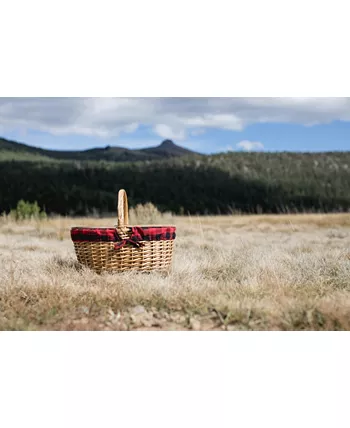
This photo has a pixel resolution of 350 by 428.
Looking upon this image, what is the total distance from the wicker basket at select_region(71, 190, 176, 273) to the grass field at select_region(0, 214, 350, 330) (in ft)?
0.28

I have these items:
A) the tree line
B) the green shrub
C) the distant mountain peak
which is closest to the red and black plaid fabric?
the distant mountain peak

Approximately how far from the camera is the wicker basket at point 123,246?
3.85 meters

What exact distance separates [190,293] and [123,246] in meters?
0.58

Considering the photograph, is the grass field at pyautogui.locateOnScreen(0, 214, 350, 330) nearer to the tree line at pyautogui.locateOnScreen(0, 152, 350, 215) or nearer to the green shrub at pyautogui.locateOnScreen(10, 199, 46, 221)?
the green shrub at pyautogui.locateOnScreen(10, 199, 46, 221)

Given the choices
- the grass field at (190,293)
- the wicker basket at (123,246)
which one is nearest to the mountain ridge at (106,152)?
the grass field at (190,293)

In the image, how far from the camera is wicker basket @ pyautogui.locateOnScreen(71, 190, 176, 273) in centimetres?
385

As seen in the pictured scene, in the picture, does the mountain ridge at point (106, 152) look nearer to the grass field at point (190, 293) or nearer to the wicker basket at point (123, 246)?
the grass field at point (190, 293)

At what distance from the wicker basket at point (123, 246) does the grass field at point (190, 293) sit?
0.28 ft

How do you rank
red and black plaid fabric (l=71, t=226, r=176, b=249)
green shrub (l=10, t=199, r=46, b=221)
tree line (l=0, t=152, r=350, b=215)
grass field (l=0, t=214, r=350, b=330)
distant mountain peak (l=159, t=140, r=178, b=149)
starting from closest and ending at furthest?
1. grass field (l=0, t=214, r=350, b=330)
2. red and black plaid fabric (l=71, t=226, r=176, b=249)
3. distant mountain peak (l=159, t=140, r=178, b=149)
4. green shrub (l=10, t=199, r=46, b=221)
5. tree line (l=0, t=152, r=350, b=215)

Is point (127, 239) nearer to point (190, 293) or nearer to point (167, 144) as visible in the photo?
point (190, 293)
